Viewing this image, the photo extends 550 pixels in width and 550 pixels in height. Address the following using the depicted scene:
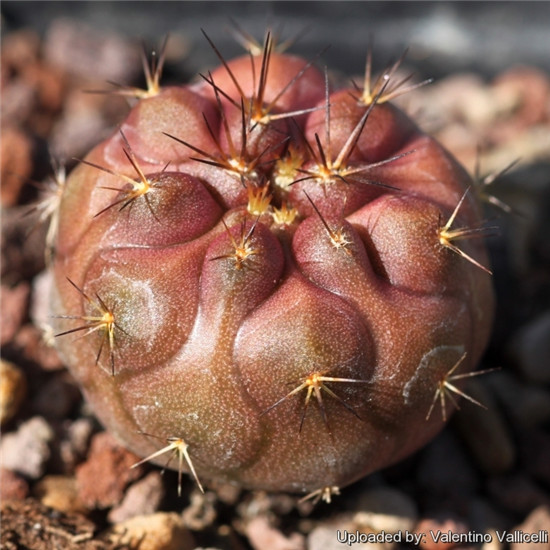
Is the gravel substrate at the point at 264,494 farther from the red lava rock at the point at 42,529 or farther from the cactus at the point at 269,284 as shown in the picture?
the cactus at the point at 269,284

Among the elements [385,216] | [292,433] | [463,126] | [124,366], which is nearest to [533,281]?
[463,126]

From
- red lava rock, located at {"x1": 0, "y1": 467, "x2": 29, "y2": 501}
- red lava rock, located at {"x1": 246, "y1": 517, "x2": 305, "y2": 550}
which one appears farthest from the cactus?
red lava rock, located at {"x1": 0, "y1": 467, "x2": 29, "y2": 501}

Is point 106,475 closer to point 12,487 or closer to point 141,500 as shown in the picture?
point 141,500

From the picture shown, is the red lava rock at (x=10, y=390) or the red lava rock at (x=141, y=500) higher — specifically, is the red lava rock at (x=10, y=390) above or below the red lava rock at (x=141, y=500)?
above

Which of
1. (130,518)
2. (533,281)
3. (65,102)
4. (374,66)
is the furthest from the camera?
(374,66)

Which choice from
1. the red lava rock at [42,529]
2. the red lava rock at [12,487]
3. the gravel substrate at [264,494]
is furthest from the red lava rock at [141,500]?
the red lava rock at [12,487]

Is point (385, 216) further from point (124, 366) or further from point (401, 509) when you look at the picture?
point (401, 509)
